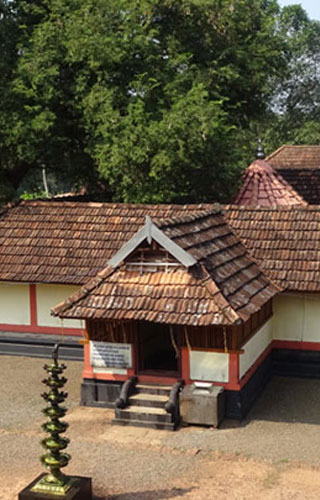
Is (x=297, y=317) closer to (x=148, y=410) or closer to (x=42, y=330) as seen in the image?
(x=148, y=410)

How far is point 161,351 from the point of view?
1588 cm

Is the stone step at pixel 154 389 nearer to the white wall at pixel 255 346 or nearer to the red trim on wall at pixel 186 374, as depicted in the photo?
the red trim on wall at pixel 186 374

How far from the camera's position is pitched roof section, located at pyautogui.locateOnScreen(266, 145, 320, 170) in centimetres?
2836

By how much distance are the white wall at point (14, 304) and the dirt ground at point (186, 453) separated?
10.4 feet

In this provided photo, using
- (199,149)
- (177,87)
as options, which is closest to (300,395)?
(199,149)

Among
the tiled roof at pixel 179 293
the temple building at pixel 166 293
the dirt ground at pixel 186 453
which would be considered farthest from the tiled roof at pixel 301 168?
the dirt ground at pixel 186 453

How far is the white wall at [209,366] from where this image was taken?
12703 millimetres

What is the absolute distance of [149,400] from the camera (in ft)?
41.8

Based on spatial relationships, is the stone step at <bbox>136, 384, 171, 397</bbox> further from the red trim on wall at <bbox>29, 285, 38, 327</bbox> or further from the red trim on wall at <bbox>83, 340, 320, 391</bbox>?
the red trim on wall at <bbox>29, 285, 38, 327</bbox>

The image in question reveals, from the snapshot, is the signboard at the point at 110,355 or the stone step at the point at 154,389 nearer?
the stone step at the point at 154,389

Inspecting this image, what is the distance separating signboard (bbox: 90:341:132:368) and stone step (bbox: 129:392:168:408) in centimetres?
69

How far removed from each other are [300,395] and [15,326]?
717 centimetres

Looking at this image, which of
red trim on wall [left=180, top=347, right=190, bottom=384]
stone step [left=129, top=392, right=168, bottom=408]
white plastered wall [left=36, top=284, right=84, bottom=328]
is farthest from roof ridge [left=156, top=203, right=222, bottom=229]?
white plastered wall [left=36, top=284, right=84, bottom=328]

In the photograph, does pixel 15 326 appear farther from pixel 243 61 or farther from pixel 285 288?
pixel 243 61
